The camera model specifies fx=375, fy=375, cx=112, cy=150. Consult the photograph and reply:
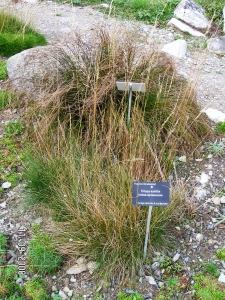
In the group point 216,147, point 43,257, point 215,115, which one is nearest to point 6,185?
point 43,257

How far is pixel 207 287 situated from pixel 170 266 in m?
0.29

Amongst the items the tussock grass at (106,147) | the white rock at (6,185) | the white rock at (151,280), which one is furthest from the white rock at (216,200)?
the white rock at (6,185)

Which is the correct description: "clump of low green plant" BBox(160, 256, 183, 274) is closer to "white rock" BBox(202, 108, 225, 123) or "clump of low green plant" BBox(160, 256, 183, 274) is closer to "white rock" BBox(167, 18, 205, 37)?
"white rock" BBox(202, 108, 225, 123)

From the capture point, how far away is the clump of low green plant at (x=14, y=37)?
527 cm

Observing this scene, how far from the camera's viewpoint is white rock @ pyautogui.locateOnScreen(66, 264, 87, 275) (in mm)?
2688

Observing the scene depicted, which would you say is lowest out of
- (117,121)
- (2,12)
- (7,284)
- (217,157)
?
(7,284)

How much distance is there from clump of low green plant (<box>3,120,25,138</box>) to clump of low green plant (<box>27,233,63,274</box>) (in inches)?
58.9

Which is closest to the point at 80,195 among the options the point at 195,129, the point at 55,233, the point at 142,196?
the point at 55,233

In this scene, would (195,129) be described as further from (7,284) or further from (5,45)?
(5,45)

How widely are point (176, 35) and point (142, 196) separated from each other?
477 centimetres

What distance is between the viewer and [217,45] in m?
6.10

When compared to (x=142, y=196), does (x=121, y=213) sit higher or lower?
lower

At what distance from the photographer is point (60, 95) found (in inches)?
145

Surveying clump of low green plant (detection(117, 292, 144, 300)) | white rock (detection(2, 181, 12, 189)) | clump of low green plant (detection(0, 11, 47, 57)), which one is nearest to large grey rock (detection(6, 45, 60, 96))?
clump of low green plant (detection(0, 11, 47, 57))
